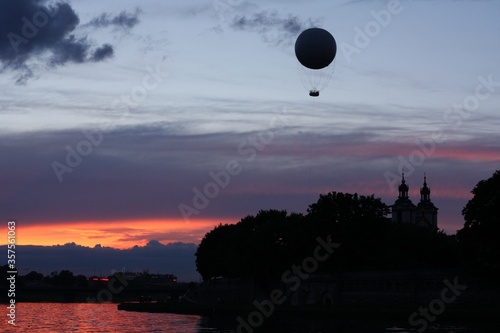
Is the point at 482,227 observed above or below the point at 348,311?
above

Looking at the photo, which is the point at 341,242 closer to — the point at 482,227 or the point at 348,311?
the point at 348,311

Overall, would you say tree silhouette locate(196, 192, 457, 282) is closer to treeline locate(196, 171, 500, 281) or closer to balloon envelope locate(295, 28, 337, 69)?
treeline locate(196, 171, 500, 281)

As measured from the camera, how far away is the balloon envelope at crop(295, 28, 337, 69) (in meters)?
64.8

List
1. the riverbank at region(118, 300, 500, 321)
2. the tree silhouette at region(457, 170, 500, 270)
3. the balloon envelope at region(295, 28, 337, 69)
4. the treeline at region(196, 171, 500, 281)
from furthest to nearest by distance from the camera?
the treeline at region(196, 171, 500, 281) → the tree silhouette at region(457, 170, 500, 270) → the riverbank at region(118, 300, 500, 321) → the balloon envelope at region(295, 28, 337, 69)

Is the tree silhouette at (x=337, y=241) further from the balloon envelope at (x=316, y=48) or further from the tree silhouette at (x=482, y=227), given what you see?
the balloon envelope at (x=316, y=48)

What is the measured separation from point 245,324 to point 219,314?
22.0m

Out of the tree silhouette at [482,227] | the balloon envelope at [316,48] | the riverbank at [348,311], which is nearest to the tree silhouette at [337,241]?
the riverbank at [348,311]

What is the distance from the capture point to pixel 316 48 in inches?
2547

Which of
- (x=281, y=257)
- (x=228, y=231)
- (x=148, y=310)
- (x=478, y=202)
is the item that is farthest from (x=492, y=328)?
(x=228, y=231)

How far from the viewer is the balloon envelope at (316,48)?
212 feet

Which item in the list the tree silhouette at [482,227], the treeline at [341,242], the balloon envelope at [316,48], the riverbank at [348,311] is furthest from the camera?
the treeline at [341,242]

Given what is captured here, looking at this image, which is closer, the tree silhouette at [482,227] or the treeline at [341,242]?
the tree silhouette at [482,227]

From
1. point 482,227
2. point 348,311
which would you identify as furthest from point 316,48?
point 348,311

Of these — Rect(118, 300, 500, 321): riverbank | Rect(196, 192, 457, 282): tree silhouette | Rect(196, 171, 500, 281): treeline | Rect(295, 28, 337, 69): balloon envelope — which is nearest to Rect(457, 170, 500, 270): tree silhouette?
Rect(196, 171, 500, 281): treeline
